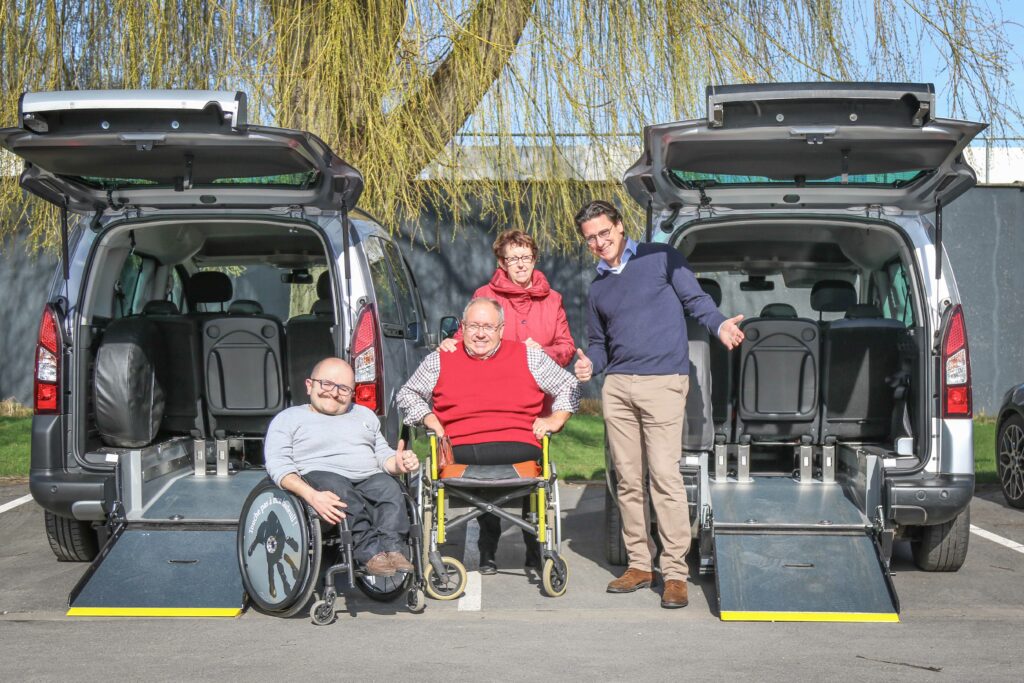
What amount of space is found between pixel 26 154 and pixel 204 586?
2057mm

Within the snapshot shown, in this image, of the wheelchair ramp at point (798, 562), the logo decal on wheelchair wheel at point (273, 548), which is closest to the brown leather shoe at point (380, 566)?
the logo decal on wheelchair wheel at point (273, 548)

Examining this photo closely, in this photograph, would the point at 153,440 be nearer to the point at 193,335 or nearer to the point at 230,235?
the point at 193,335

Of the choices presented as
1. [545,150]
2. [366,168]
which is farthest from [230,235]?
[545,150]

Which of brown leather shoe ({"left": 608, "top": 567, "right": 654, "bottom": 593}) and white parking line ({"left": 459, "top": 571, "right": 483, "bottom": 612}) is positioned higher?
brown leather shoe ({"left": 608, "top": 567, "right": 654, "bottom": 593})

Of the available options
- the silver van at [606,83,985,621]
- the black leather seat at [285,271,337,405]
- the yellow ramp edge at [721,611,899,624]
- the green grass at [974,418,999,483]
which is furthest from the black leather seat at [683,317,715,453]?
the green grass at [974,418,999,483]

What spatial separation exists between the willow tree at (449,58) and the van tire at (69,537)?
3.28m

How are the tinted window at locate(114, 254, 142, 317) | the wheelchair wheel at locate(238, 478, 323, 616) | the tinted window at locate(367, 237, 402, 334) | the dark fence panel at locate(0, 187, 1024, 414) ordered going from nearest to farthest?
the wheelchair wheel at locate(238, 478, 323, 616), the tinted window at locate(367, 237, 402, 334), the tinted window at locate(114, 254, 142, 317), the dark fence panel at locate(0, 187, 1024, 414)

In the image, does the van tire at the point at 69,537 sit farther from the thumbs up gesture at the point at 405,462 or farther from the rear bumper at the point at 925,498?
the rear bumper at the point at 925,498

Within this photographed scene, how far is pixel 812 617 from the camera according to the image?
545 cm

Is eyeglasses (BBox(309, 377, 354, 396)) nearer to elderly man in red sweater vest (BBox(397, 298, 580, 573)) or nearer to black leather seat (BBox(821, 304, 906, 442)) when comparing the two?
elderly man in red sweater vest (BBox(397, 298, 580, 573))

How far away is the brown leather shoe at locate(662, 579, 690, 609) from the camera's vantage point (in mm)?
5773

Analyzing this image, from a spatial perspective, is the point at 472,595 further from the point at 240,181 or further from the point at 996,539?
the point at 996,539

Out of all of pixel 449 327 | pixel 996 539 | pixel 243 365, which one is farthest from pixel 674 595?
pixel 996 539

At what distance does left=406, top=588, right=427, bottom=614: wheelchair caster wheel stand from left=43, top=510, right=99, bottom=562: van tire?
212 cm
